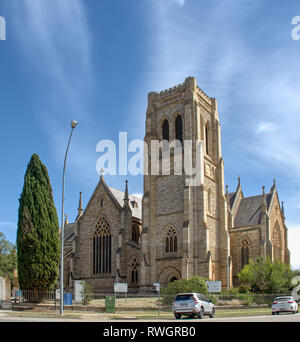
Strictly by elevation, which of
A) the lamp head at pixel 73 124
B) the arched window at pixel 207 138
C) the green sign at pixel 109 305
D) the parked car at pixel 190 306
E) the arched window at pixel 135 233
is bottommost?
the green sign at pixel 109 305

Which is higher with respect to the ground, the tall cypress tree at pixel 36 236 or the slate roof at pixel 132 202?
the slate roof at pixel 132 202

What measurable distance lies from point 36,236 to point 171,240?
62.4 ft

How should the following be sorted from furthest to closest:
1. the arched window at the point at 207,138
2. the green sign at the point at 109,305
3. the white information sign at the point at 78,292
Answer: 1. the arched window at the point at 207,138
2. the white information sign at the point at 78,292
3. the green sign at the point at 109,305

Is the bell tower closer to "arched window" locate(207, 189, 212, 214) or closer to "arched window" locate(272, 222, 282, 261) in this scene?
"arched window" locate(207, 189, 212, 214)

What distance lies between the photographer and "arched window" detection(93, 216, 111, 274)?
2078 inches

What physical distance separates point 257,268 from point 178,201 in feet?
39.1

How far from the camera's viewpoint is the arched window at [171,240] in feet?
157

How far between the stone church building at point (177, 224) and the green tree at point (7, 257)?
11.8 m

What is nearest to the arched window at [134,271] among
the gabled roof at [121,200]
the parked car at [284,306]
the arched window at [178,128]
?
the gabled roof at [121,200]

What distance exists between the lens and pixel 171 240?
48.3 m

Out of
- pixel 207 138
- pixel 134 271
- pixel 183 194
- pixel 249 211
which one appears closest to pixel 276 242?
pixel 249 211

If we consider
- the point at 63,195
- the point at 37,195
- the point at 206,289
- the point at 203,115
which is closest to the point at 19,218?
the point at 37,195

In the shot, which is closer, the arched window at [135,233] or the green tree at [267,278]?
the green tree at [267,278]

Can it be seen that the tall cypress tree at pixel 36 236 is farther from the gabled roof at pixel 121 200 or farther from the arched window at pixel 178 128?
the arched window at pixel 178 128
